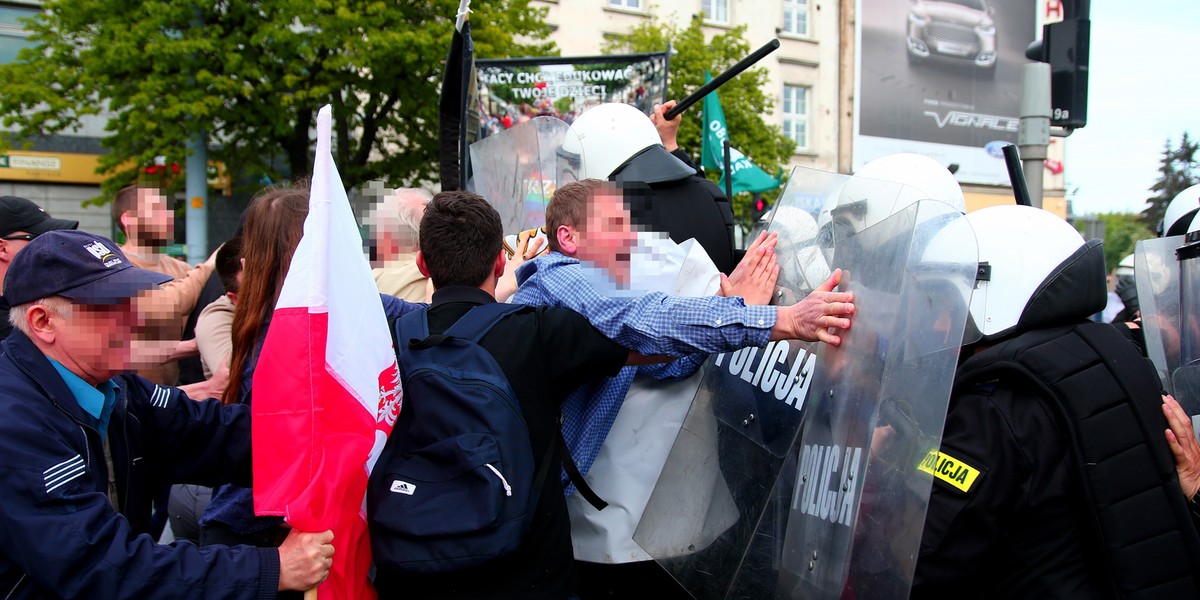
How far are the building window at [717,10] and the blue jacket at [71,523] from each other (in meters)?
26.0

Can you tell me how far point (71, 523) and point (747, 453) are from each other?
1463 millimetres

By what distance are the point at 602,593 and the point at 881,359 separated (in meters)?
1.10

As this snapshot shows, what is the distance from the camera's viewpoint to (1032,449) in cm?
183

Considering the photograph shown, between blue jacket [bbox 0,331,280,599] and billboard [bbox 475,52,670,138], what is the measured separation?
3032 mm

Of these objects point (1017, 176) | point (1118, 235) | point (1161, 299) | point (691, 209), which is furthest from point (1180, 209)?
point (1118, 235)

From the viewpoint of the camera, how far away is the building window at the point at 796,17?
91.4 feet

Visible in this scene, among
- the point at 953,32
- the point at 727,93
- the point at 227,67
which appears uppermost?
the point at 953,32

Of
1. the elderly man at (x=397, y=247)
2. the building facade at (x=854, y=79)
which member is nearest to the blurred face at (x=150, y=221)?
the elderly man at (x=397, y=247)

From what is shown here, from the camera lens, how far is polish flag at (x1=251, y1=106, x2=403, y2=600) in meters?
1.76

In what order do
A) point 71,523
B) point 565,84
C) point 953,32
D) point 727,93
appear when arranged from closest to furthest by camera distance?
point 71,523, point 565,84, point 727,93, point 953,32

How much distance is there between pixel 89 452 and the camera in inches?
70.2

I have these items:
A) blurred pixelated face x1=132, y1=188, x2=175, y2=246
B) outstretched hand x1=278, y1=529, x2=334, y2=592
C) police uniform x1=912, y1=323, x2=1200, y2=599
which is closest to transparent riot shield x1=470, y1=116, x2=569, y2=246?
blurred pixelated face x1=132, y1=188, x2=175, y2=246

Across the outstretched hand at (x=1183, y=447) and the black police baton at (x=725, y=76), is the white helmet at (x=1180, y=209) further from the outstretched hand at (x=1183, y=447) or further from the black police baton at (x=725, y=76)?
the black police baton at (x=725, y=76)

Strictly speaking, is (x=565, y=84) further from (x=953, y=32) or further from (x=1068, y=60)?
(x=953, y=32)
